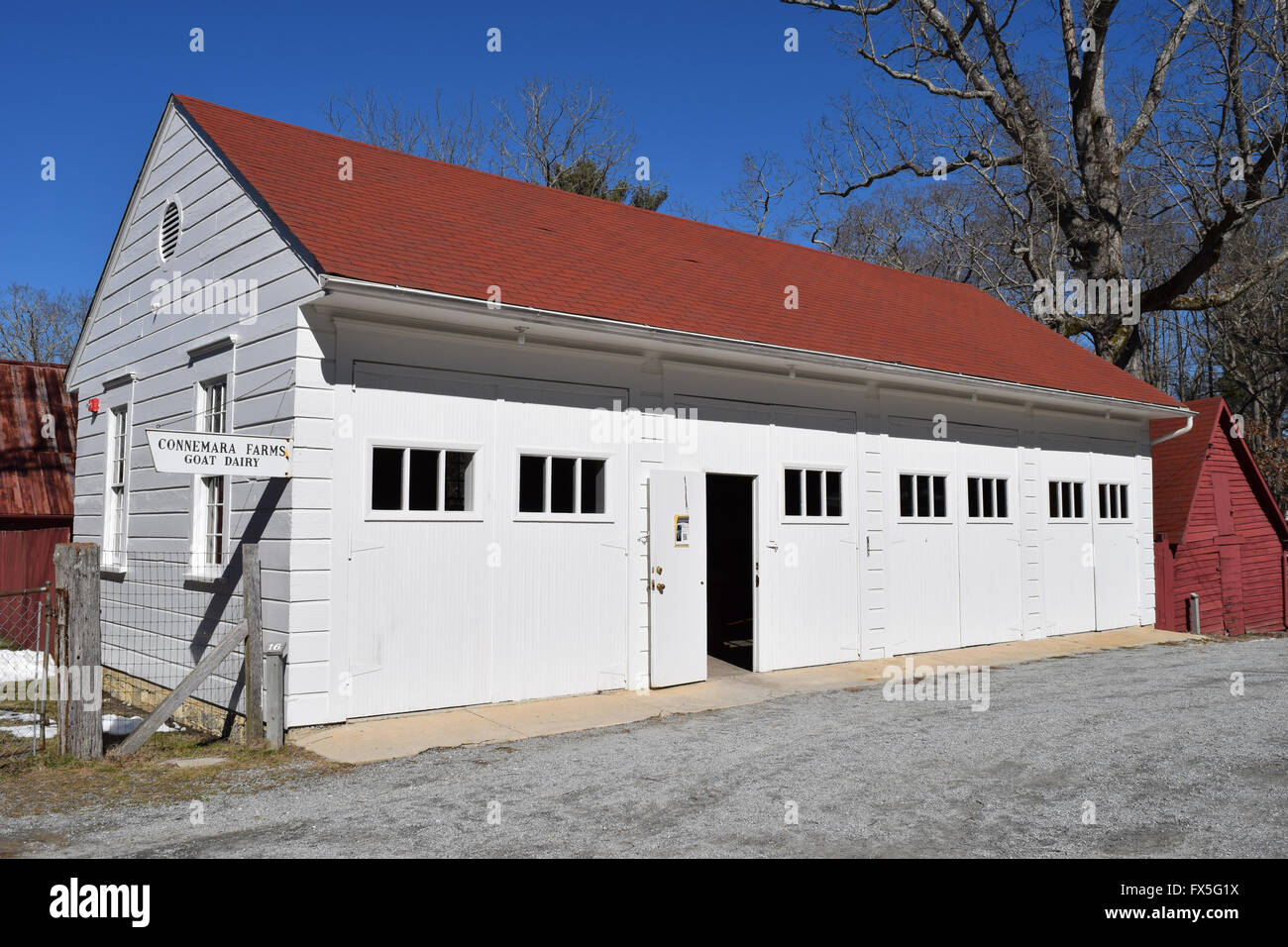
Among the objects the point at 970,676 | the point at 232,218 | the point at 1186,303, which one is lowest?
the point at 970,676

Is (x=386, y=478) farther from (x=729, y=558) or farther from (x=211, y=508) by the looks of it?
(x=729, y=558)

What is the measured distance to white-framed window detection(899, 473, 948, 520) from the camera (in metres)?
13.5

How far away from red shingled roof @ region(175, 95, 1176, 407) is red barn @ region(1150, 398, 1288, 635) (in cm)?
310

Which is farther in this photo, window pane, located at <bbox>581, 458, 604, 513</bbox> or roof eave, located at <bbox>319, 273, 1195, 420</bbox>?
window pane, located at <bbox>581, 458, 604, 513</bbox>

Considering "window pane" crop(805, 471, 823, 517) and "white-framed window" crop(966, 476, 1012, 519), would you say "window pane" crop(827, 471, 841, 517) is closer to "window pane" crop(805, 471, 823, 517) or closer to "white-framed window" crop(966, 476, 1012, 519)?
"window pane" crop(805, 471, 823, 517)

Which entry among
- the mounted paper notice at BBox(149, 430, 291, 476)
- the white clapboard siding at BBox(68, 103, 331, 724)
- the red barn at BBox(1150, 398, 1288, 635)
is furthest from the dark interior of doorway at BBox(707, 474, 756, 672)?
the red barn at BBox(1150, 398, 1288, 635)

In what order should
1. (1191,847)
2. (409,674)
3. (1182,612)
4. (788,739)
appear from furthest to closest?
(1182,612) < (409,674) < (788,739) < (1191,847)

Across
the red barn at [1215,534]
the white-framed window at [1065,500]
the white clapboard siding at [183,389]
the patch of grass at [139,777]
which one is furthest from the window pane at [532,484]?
the red barn at [1215,534]

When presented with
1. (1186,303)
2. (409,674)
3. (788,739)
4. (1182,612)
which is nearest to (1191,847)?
(788,739)

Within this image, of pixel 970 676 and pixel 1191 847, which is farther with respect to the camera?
pixel 970 676

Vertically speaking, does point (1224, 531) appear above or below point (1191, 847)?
above

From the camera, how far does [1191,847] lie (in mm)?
5141
